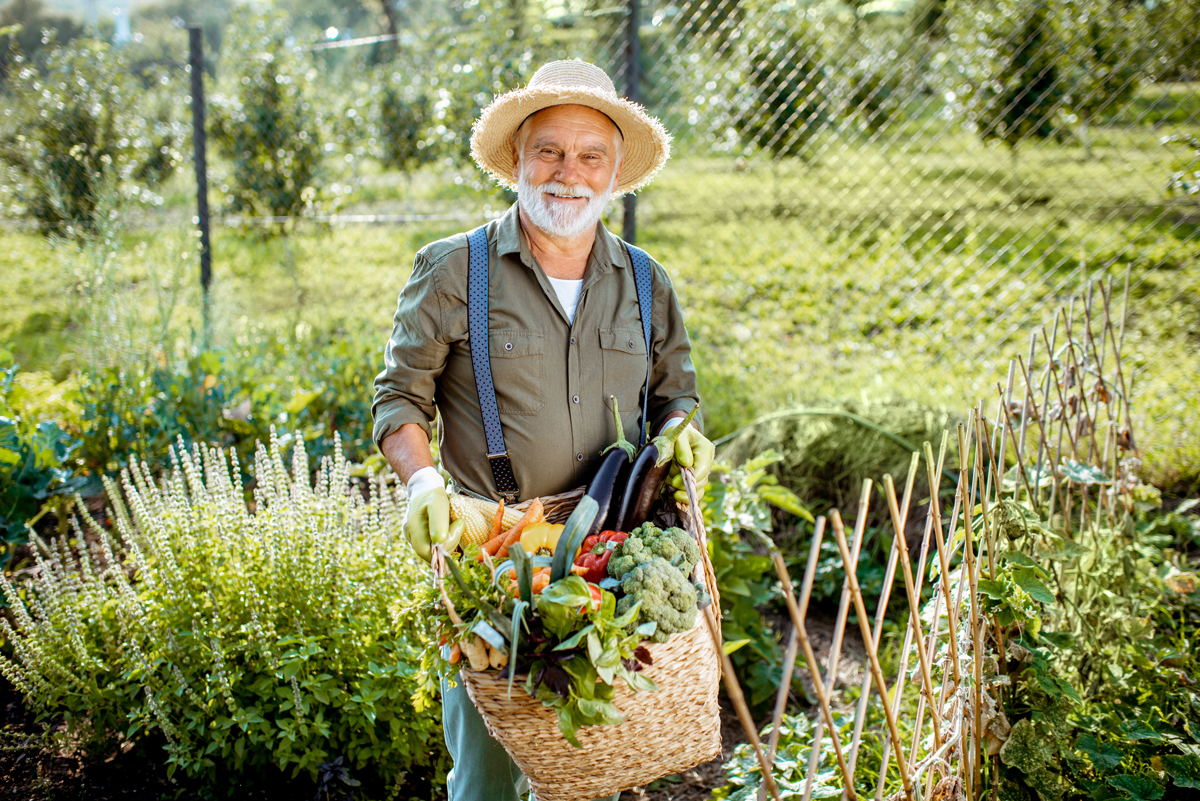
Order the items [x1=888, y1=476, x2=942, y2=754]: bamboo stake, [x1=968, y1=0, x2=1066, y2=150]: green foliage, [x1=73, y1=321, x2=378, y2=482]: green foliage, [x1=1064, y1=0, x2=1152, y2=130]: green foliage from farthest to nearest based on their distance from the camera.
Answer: [x1=968, y1=0, x2=1066, y2=150]: green foliage < [x1=1064, y1=0, x2=1152, y2=130]: green foliage < [x1=73, y1=321, x2=378, y2=482]: green foliage < [x1=888, y1=476, x2=942, y2=754]: bamboo stake

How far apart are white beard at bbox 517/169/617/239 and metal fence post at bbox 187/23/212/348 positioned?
14.2 ft

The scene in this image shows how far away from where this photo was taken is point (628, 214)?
14.7ft

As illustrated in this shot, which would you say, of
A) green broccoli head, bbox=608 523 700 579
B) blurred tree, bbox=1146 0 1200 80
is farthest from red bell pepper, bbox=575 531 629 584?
blurred tree, bbox=1146 0 1200 80

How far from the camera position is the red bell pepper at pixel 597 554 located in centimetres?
157

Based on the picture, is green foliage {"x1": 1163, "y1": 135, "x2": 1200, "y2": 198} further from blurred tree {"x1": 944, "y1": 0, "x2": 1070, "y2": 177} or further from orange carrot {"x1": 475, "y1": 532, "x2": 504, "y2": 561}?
orange carrot {"x1": 475, "y1": 532, "x2": 504, "y2": 561}

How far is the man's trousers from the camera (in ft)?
6.03

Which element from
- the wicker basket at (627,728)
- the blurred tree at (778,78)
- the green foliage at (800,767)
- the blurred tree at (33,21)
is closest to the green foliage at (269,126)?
the blurred tree at (778,78)

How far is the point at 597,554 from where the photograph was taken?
1.62 m

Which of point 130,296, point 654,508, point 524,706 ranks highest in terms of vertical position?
point 130,296

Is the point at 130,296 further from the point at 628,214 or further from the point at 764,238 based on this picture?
the point at 764,238

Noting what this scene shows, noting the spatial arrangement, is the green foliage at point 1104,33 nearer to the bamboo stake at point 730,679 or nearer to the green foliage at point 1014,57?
the green foliage at point 1014,57

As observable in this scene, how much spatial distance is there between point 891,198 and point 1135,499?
645 cm

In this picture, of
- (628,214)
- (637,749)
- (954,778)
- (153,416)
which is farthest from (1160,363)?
(153,416)

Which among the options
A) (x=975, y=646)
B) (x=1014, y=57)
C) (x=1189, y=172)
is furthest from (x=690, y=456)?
(x=1014, y=57)
